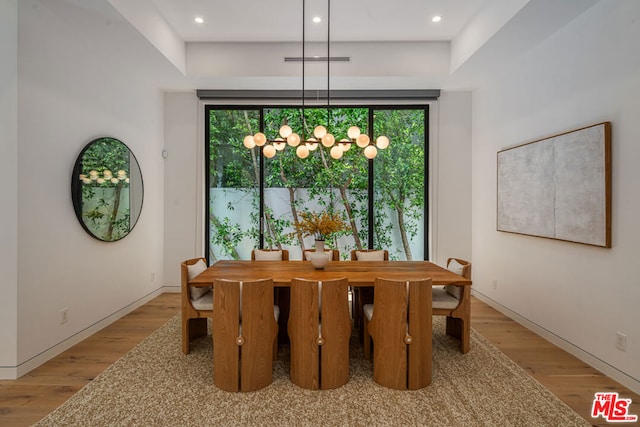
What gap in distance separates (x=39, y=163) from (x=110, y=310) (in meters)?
1.74

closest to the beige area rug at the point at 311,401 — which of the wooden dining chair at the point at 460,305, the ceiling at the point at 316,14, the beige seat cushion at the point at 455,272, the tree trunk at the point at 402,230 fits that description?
the wooden dining chair at the point at 460,305

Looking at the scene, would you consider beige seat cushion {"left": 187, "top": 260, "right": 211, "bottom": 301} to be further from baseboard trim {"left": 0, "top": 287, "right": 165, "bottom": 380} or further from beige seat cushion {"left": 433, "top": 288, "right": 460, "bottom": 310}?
beige seat cushion {"left": 433, "top": 288, "right": 460, "bottom": 310}

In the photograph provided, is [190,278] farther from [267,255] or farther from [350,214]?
[350,214]

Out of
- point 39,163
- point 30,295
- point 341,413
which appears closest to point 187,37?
point 39,163

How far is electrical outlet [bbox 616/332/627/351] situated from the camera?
2484 millimetres

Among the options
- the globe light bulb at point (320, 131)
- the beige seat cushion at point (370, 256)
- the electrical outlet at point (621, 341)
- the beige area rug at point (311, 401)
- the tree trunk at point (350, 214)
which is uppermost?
the globe light bulb at point (320, 131)

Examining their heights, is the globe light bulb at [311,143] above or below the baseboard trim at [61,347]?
above

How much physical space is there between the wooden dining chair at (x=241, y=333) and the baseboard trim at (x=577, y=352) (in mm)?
2561

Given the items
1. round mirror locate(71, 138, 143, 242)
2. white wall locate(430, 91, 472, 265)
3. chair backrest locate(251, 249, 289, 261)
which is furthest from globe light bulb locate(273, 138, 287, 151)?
white wall locate(430, 91, 472, 265)

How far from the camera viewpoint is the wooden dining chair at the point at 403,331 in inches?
92.4

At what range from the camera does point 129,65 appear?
155 inches

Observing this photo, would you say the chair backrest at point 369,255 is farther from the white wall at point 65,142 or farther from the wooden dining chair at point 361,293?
the white wall at point 65,142

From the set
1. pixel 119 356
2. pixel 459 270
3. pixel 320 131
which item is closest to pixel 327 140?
pixel 320 131

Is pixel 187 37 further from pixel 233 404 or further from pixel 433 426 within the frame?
pixel 433 426
